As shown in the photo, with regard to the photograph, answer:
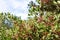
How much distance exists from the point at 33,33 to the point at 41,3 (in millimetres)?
1792

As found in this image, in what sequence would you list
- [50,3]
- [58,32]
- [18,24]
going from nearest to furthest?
[58,32] → [18,24] → [50,3]

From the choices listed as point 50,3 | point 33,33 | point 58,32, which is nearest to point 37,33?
point 33,33

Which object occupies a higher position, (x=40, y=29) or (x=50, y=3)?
(x=50, y=3)

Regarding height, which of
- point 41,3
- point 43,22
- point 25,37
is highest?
point 41,3

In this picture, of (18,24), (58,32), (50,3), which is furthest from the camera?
(50,3)

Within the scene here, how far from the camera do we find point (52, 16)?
8383mm

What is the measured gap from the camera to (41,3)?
31.0 feet

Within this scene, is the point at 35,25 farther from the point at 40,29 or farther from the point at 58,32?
the point at 58,32

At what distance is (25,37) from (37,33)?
19.2 inches

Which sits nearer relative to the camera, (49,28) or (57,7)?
(49,28)

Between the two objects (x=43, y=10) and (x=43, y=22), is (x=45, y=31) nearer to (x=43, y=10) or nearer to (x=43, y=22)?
(x=43, y=22)

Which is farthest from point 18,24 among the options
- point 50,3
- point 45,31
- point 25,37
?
point 50,3

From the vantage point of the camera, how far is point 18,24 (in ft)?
27.7

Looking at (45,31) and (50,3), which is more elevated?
(50,3)
